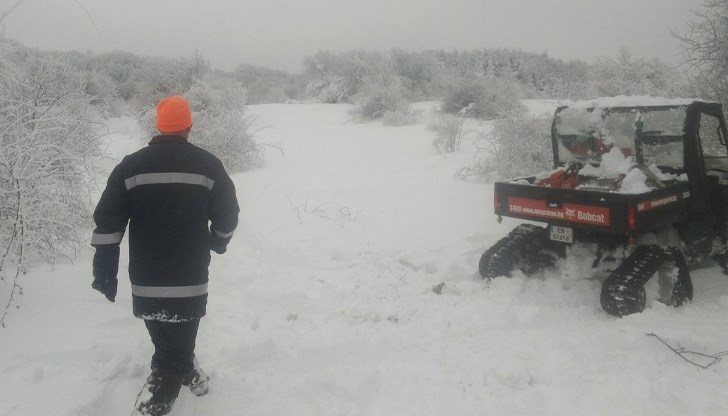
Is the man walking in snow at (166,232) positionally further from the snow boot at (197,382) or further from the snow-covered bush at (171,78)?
the snow-covered bush at (171,78)

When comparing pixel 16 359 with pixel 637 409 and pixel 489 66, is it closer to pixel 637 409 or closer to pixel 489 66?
pixel 637 409

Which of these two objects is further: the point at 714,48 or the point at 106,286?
the point at 714,48

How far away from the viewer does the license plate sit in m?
4.78

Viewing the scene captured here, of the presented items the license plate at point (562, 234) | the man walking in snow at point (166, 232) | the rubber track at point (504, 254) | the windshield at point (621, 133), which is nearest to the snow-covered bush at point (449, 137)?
the windshield at point (621, 133)

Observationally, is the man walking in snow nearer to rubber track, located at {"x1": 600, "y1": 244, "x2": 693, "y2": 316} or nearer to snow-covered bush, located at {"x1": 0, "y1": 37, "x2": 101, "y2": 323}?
snow-covered bush, located at {"x1": 0, "y1": 37, "x2": 101, "y2": 323}

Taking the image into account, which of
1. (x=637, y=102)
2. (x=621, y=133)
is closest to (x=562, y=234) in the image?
(x=621, y=133)

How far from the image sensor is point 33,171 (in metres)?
4.10

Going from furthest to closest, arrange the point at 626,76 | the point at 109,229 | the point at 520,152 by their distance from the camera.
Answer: the point at 626,76 < the point at 520,152 < the point at 109,229

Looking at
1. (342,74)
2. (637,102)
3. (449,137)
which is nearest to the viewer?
(637,102)

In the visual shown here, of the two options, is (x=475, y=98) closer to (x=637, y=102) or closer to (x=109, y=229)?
(x=637, y=102)

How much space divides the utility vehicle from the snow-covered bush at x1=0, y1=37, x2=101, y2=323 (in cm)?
428

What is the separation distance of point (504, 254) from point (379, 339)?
193 cm

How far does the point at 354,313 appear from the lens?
4.42 m

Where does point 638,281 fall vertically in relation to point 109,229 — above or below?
below
